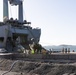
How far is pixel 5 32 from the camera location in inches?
2172

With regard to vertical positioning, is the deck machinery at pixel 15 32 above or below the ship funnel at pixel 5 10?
below

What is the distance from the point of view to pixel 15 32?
2197 inches

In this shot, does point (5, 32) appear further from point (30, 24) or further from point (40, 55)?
point (40, 55)

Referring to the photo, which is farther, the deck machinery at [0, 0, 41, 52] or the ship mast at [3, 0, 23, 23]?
the ship mast at [3, 0, 23, 23]

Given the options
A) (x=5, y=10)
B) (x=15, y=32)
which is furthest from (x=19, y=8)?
(x=15, y=32)

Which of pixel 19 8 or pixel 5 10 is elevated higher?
pixel 19 8

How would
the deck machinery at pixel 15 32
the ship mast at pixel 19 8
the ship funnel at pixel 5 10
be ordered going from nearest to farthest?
1. the deck machinery at pixel 15 32
2. the ship mast at pixel 19 8
3. the ship funnel at pixel 5 10

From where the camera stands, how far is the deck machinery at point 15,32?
55.2m

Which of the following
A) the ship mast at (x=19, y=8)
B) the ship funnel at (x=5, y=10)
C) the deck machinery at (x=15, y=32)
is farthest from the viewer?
the ship funnel at (x=5, y=10)

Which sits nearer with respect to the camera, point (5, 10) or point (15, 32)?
point (15, 32)

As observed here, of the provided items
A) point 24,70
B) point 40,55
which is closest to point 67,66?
point 24,70

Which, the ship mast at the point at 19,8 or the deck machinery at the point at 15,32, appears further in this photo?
the ship mast at the point at 19,8

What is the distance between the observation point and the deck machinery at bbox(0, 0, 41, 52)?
55.2m

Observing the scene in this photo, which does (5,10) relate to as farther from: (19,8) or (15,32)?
(15,32)
